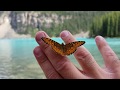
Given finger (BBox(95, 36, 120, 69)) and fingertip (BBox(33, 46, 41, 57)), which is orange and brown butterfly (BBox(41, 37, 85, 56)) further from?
finger (BBox(95, 36, 120, 69))

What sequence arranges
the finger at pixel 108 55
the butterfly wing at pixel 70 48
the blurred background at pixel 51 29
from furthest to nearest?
1. the blurred background at pixel 51 29
2. the finger at pixel 108 55
3. the butterfly wing at pixel 70 48

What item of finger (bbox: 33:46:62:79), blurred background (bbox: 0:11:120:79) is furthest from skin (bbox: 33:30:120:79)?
blurred background (bbox: 0:11:120:79)

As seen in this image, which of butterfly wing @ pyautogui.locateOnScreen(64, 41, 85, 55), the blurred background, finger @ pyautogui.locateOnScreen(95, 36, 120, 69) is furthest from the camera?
the blurred background

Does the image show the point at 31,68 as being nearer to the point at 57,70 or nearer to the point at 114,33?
the point at 114,33

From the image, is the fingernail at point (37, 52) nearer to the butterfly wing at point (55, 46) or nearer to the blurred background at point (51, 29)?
the butterfly wing at point (55, 46)

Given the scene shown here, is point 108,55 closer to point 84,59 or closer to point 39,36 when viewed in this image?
point 84,59

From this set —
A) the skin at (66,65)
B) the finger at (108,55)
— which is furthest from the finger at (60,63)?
the finger at (108,55)
